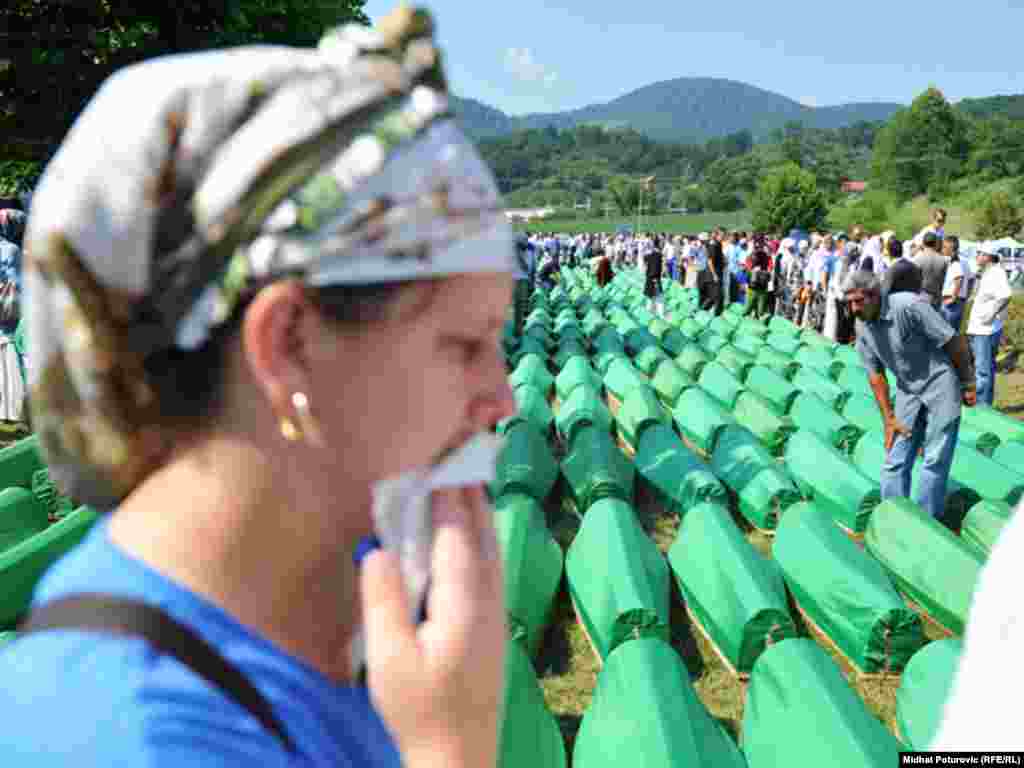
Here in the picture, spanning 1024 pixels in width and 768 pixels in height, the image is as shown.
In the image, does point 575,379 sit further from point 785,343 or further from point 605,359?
point 785,343

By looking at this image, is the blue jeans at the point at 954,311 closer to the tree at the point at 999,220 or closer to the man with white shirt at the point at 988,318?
the man with white shirt at the point at 988,318

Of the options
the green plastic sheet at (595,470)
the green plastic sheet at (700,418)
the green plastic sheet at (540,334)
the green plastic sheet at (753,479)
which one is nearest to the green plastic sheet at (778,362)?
the green plastic sheet at (700,418)

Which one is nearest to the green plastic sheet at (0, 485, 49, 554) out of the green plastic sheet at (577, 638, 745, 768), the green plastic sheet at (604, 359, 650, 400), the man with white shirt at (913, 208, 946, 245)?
the green plastic sheet at (577, 638, 745, 768)

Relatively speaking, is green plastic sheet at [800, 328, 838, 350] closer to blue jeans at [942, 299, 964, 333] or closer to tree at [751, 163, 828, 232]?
blue jeans at [942, 299, 964, 333]

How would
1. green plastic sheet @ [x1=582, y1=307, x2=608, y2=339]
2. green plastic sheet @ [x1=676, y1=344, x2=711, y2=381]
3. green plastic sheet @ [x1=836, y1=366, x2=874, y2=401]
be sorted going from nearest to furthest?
green plastic sheet @ [x1=836, y1=366, x2=874, y2=401] → green plastic sheet @ [x1=676, y1=344, x2=711, y2=381] → green plastic sheet @ [x1=582, y1=307, x2=608, y2=339]

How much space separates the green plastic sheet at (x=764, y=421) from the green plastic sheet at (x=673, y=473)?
1.16 meters

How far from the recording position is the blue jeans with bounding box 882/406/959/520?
5562 millimetres

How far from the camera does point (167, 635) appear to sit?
854 millimetres

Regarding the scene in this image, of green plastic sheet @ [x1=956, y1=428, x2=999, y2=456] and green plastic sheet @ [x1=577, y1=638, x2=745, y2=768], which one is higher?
green plastic sheet @ [x1=577, y1=638, x2=745, y2=768]

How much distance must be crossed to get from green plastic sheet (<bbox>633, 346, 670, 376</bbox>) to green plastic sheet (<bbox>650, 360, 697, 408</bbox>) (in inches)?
28.9

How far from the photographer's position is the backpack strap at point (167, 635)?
0.85 m

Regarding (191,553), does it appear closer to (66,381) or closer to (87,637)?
(87,637)

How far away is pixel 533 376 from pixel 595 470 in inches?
143

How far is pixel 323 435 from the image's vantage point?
89 centimetres
